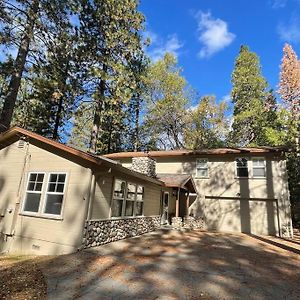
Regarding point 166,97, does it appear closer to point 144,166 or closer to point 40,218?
point 144,166

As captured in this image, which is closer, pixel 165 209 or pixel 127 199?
pixel 127 199

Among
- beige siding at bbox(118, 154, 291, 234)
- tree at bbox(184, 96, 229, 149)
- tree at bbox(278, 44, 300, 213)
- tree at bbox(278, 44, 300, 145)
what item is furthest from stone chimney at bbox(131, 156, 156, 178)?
tree at bbox(278, 44, 300, 145)

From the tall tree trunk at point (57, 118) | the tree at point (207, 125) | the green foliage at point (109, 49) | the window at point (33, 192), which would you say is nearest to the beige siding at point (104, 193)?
the window at point (33, 192)

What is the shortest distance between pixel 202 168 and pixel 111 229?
9.48 m

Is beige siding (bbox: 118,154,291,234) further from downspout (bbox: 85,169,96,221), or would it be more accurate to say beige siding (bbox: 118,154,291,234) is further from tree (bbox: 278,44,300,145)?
downspout (bbox: 85,169,96,221)

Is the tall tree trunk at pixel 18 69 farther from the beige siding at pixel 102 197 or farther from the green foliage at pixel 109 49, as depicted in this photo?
the beige siding at pixel 102 197

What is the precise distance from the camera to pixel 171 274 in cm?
595

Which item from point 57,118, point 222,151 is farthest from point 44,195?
point 57,118

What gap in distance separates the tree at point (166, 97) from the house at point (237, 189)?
8561 mm

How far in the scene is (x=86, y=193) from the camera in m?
8.05

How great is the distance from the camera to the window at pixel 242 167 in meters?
15.8

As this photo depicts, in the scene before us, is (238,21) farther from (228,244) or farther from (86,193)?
(86,193)

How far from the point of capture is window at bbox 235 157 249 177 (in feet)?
51.9

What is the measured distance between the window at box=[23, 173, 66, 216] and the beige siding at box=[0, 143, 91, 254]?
0.73ft
